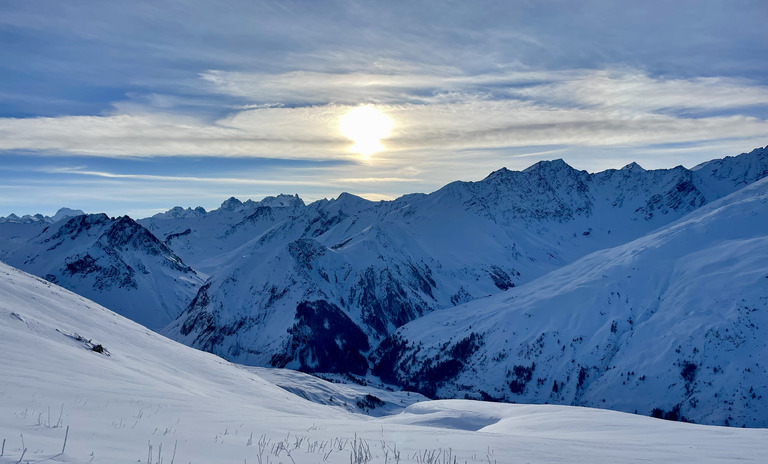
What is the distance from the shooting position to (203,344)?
190 m

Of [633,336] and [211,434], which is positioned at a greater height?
[211,434]

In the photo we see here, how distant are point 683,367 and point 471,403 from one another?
9794 cm

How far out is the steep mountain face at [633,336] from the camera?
117812 millimetres

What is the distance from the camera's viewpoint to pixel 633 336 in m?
137

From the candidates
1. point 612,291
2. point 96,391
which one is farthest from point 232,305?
point 96,391

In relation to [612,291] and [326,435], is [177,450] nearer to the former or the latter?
[326,435]

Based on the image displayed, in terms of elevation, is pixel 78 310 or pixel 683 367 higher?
pixel 78 310

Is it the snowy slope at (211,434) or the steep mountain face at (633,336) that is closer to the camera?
the snowy slope at (211,434)

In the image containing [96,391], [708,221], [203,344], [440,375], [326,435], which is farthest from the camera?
[203,344]

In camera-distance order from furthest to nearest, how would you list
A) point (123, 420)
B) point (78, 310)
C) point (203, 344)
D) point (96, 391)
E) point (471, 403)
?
point (203, 344), point (471, 403), point (78, 310), point (96, 391), point (123, 420)

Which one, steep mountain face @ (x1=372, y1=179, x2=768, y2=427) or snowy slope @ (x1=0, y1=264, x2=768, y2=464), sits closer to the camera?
snowy slope @ (x1=0, y1=264, x2=768, y2=464)

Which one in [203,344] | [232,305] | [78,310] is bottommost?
[203,344]

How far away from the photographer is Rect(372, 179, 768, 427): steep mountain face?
117812 mm

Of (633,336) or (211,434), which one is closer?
(211,434)
